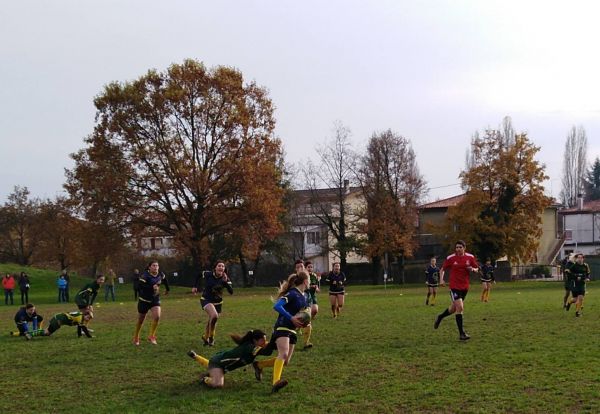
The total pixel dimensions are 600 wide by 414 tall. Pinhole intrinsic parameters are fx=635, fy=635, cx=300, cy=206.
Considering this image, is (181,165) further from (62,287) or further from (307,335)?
(307,335)

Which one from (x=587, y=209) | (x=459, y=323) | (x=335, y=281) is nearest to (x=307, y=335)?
(x=459, y=323)

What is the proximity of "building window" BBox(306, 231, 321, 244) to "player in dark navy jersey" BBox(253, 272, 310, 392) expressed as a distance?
5580 cm

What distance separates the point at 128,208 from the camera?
41375mm

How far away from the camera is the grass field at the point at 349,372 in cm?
838

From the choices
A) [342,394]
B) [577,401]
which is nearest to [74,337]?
[342,394]

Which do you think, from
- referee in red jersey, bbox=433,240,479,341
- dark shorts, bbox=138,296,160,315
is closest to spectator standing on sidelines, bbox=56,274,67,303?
dark shorts, bbox=138,296,160,315

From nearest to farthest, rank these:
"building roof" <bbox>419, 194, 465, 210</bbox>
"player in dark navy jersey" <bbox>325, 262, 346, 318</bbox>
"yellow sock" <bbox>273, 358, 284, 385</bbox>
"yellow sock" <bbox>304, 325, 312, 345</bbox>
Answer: "yellow sock" <bbox>273, 358, 284, 385</bbox>
"yellow sock" <bbox>304, 325, 312, 345</bbox>
"player in dark navy jersey" <bbox>325, 262, 346, 318</bbox>
"building roof" <bbox>419, 194, 465, 210</bbox>

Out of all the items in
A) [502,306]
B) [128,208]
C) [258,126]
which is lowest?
[502,306]

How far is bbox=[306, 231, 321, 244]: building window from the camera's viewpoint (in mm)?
66575

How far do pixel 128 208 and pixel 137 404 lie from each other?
3398 cm

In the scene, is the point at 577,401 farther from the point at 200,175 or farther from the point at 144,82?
the point at 144,82

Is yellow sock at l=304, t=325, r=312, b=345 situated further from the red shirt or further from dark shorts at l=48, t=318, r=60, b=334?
dark shorts at l=48, t=318, r=60, b=334

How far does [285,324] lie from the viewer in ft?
31.4

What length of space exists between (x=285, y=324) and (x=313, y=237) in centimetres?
5909
